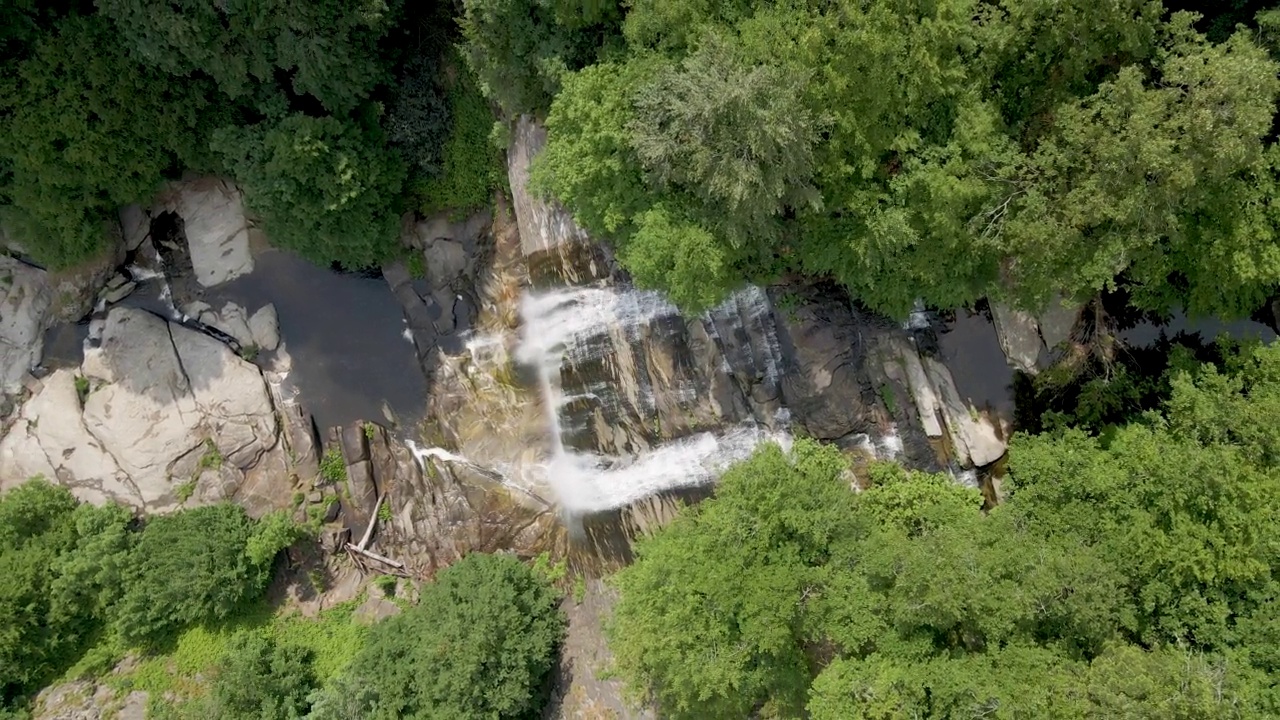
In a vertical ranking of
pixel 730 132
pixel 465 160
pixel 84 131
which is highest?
pixel 84 131

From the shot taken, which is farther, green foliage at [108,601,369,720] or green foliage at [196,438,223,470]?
green foliage at [196,438,223,470]

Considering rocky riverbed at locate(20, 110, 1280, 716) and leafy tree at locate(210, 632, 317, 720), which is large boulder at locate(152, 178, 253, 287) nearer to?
rocky riverbed at locate(20, 110, 1280, 716)

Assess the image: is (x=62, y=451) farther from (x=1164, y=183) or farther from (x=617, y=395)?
(x=1164, y=183)

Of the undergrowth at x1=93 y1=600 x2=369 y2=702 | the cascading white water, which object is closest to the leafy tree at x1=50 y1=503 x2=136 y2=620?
the undergrowth at x1=93 y1=600 x2=369 y2=702

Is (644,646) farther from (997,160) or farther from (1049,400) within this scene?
(997,160)

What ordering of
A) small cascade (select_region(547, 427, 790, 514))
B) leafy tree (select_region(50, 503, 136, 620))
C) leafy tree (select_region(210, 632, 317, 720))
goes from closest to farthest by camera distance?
small cascade (select_region(547, 427, 790, 514)) → leafy tree (select_region(210, 632, 317, 720)) → leafy tree (select_region(50, 503, 136, 620))

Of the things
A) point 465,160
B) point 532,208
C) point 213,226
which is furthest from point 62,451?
point 532,208
